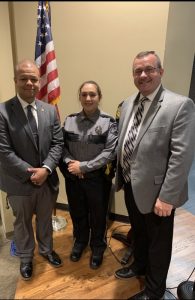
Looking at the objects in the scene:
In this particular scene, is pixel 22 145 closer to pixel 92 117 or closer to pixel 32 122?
pixel 32 122

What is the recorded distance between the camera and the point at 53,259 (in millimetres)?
2096

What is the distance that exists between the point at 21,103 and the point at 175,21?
1.51 m

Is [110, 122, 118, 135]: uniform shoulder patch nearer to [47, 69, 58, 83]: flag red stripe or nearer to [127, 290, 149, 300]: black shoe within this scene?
[47, 69, 58, 83]: flag red stripe

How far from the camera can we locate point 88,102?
1.79 metres

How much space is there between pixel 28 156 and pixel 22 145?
92 mm

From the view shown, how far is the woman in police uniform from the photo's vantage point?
71.9 inches

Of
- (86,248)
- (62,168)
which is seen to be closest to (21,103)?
(62,168)

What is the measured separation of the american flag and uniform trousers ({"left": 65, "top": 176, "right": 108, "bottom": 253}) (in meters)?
0.81

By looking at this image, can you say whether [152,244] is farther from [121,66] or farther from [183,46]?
[183,46]

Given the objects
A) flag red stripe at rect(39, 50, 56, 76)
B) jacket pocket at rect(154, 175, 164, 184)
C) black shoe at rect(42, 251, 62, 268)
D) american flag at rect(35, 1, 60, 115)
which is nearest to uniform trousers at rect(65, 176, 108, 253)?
black shoe at rect(42, 251, 62, 268)

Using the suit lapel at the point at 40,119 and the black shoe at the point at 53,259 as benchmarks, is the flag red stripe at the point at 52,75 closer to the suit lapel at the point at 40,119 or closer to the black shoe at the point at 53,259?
the suit lapel at the point at 40,119

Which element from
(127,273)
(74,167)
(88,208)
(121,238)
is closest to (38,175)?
(74,167)

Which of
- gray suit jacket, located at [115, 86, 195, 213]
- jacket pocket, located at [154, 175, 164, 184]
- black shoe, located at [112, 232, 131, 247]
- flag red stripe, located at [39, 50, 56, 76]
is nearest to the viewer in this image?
gray suit jacket, located at [115, 86, 195, 213]

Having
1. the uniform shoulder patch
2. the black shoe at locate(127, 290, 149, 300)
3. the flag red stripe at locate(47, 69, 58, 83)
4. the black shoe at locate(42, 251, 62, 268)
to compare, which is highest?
the flag red stripe at locate(47, 69, 58, 83)
